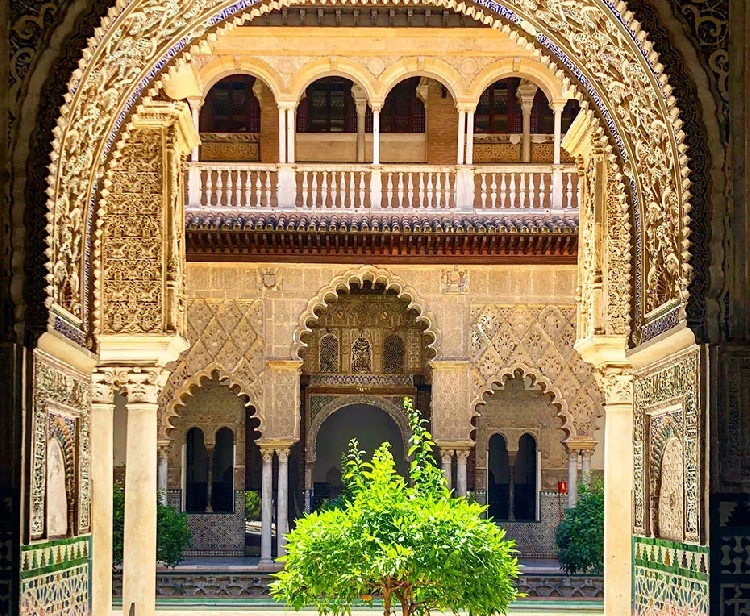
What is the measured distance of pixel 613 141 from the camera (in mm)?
7375

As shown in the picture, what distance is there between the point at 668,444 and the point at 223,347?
11114 mm

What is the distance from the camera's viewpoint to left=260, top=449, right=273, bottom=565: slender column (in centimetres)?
1731

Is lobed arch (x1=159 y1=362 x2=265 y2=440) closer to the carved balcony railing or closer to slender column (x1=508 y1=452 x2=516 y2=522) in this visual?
the carved balcony railing

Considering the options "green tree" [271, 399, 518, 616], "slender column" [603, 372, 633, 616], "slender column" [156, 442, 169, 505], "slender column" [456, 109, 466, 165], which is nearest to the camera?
"green tree" [271, 399, 518, 616]

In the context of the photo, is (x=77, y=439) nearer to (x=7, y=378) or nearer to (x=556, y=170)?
(x=7, y=378)

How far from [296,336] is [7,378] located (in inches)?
459

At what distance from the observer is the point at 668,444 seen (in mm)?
6395

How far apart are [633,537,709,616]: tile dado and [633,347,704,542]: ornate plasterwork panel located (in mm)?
61

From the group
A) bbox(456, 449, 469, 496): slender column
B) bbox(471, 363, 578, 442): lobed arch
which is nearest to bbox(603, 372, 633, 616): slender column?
bbox(471, 363, 578, 442): lobed arch

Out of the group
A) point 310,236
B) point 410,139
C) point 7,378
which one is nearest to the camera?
point 7,378

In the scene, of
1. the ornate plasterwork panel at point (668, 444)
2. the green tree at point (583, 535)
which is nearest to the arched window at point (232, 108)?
the green tree at point (583, 535)

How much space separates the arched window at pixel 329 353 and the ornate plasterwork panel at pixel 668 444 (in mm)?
12787

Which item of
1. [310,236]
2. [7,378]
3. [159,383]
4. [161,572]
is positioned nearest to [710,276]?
[7,378]

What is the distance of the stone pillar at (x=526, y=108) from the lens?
19109 mm
